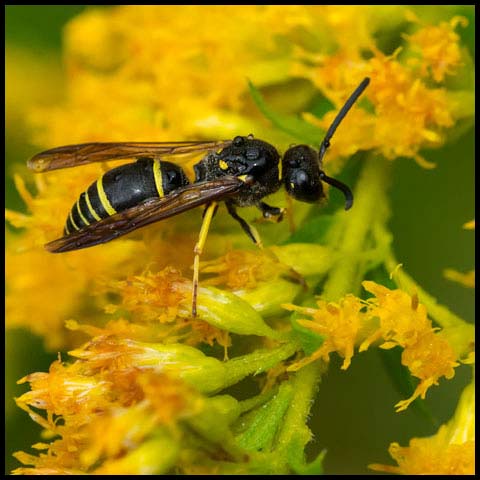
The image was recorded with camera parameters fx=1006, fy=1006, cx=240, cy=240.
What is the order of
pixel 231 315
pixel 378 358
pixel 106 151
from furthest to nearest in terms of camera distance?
pixel 378 358
pixel 106 151
pixel 231 315

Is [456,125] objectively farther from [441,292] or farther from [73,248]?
[73,248]

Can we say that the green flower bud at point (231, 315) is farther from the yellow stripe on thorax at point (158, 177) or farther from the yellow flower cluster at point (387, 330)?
the yellow stripe on thorax at point (158, 177)

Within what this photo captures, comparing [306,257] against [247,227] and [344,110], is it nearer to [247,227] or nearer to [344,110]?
[247,227]

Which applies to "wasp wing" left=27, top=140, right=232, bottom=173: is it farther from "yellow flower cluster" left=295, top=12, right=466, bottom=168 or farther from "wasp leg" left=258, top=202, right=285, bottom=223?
"yellow flower cluster" left=295, top=12, right=466, bottom=168

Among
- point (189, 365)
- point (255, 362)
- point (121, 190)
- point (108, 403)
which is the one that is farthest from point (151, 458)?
point (121, 190)

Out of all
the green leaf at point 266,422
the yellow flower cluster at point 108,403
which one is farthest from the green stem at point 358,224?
the yellow flower cluster at point 108,403

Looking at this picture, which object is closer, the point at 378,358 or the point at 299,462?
the point at 299,462

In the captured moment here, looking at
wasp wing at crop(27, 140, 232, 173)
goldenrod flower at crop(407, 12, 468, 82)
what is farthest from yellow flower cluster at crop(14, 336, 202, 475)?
goldenrod flower at crop(407, 12, 468, 82)
